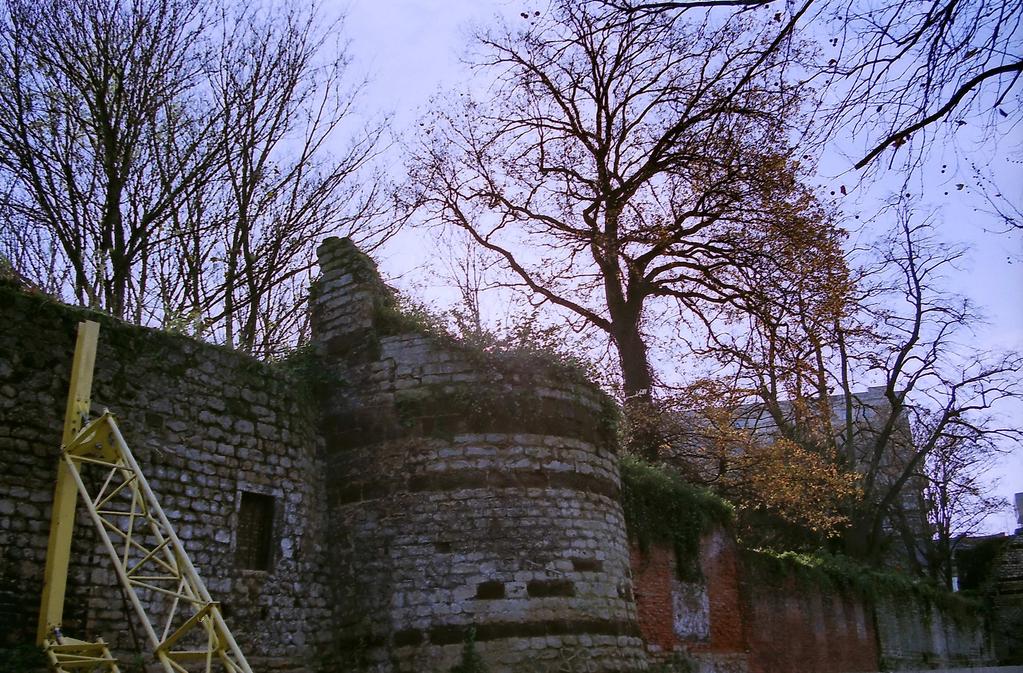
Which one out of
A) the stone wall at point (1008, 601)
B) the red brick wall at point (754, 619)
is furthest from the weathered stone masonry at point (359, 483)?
the stone wall at point (1008, 601)

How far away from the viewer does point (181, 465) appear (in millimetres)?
9359

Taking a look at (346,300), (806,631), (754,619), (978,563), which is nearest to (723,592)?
(754,619)

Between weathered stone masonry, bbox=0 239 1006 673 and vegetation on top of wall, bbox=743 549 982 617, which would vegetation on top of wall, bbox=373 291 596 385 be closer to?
weathered stone masonry, bbox=0 239 1006 673

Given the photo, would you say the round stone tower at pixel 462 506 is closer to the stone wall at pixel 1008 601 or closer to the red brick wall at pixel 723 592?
the red brick wall at pixel 723 592

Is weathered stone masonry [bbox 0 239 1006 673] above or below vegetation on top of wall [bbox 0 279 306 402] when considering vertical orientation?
below

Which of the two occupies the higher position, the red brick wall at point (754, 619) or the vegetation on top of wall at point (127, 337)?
the vegetation on top of wall at point (127, 337)

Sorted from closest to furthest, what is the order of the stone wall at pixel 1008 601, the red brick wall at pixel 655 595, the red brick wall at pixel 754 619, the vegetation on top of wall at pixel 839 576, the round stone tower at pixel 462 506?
the round stone tower at pixel 462 506 < the red brick wall at pixel 655 595 < the red brick wall at pixel 754 619 < the vegetation on top of wall at pixel 839 576 < the stone wall at pixel 1008 601

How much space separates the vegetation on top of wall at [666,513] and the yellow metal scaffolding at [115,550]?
6.74 meters

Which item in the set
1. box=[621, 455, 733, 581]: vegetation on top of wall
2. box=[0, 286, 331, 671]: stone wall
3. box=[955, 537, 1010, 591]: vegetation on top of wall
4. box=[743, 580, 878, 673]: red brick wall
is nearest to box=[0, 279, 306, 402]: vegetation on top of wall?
box=[0, 286, 331, 671]: stone wall

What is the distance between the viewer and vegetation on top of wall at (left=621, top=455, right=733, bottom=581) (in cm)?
1375

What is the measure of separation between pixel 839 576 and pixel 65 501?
17184 mm

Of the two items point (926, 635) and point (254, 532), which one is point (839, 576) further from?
point (254, 532)

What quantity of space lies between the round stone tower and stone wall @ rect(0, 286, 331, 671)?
53cm

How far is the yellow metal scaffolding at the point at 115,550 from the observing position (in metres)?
7.51
